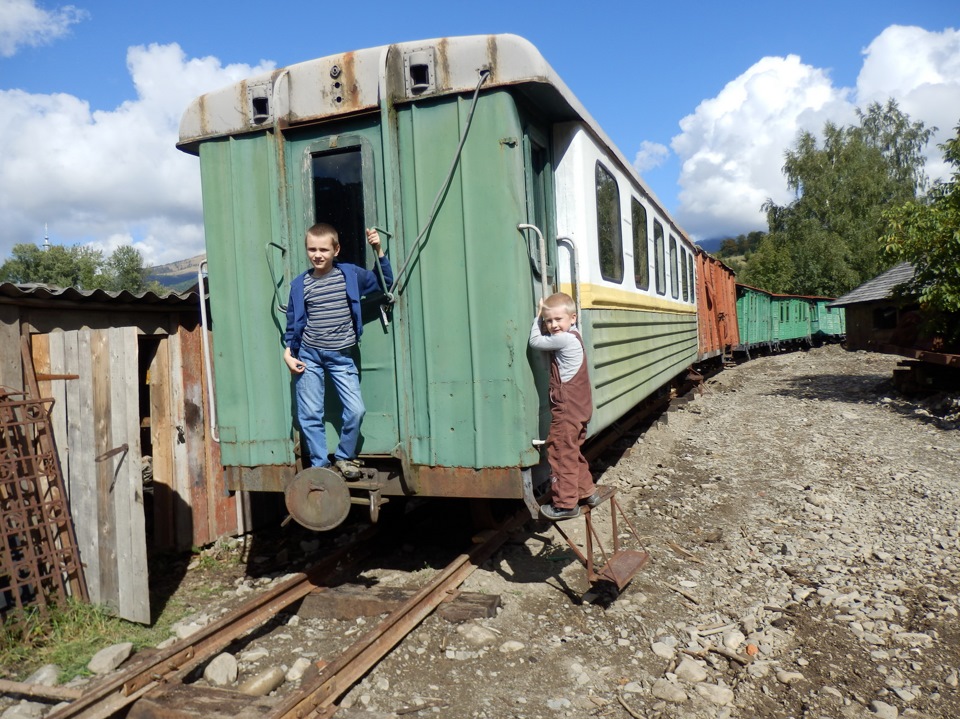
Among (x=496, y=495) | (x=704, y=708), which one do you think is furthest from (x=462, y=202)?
(x=704, y=708)

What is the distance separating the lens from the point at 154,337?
5.70 m

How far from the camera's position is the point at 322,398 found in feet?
13.6

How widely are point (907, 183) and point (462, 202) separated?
41.6 m

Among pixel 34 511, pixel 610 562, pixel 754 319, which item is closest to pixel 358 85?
pixel 34 511

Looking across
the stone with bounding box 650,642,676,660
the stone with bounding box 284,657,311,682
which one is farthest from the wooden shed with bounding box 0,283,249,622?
the stone with bounding box 650,642,676,660

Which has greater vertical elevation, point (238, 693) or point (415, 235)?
point (415, 235)

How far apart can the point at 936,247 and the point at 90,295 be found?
38.2 ft

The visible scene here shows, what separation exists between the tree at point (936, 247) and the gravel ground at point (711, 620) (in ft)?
17.0

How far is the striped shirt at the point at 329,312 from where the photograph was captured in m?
4.03

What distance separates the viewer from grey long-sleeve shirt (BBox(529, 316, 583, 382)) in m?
3.94

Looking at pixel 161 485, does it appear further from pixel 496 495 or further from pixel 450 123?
pixel 450 123

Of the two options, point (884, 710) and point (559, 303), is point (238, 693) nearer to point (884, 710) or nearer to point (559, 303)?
point (559, 303)

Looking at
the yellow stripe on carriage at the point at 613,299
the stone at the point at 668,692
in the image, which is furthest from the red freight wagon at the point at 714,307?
the stone at the point at 668,692

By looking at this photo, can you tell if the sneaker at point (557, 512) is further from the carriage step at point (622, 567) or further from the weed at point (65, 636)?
the weed at point (65, 636)
